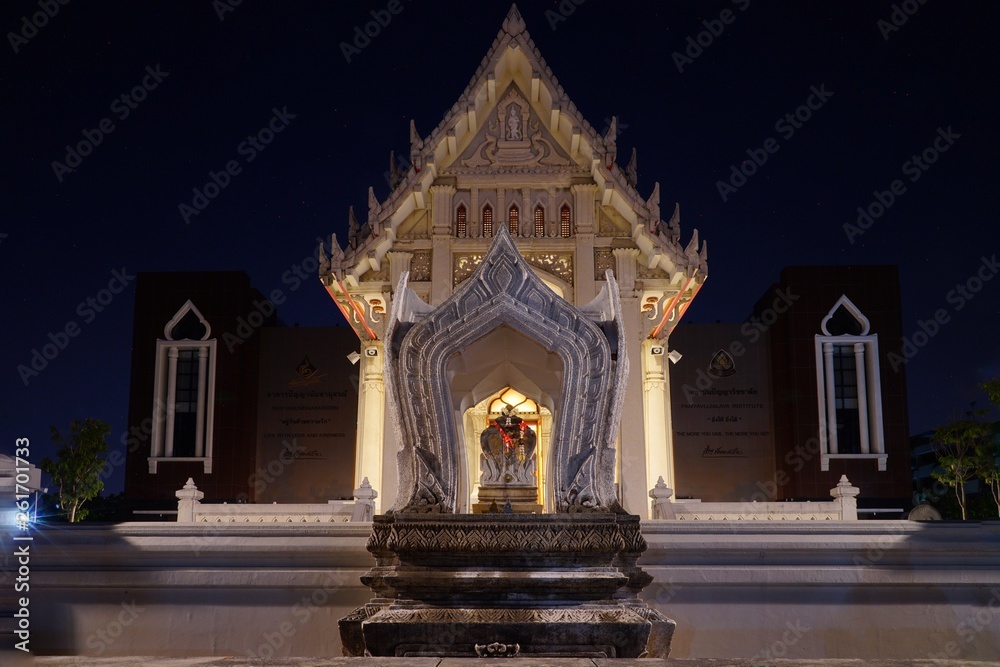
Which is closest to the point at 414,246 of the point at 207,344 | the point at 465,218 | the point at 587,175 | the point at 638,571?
the point at 465,218

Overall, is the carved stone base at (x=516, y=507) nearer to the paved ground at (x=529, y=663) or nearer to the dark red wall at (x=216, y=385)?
the paved ground at (x=529, y=663)

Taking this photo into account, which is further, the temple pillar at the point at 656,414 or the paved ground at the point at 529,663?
the temple pillar at the point at 656,414

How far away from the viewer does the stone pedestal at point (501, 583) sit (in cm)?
630

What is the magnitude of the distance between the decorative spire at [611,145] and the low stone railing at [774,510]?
5.99m

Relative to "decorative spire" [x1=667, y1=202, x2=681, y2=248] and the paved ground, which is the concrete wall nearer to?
the paved ground

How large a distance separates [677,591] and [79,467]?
15.8 metres

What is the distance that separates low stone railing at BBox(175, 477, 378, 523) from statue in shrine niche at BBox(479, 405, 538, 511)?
354 centimetres

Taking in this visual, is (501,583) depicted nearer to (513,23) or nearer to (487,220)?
(487,220)

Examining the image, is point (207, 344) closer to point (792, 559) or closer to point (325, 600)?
point (325, 600)

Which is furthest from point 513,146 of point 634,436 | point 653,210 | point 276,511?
point 276,511

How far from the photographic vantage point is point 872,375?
2127cm

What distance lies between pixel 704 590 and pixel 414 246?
9368 millimetres

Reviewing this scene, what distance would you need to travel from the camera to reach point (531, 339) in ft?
23.5

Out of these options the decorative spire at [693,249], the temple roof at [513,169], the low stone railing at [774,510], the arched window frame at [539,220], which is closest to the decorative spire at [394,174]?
the temple roof at [513,169]
